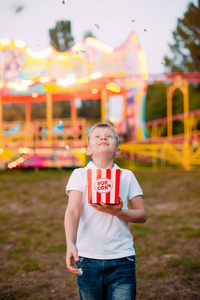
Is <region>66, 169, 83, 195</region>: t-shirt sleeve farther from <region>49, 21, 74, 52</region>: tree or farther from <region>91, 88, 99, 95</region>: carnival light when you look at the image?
<region>49, 21, 74, 52</region>: tree

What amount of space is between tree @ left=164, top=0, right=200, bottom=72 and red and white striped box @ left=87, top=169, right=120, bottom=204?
15317mm

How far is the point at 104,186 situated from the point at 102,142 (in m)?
0.28

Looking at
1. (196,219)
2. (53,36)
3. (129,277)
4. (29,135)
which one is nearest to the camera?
(129,277)

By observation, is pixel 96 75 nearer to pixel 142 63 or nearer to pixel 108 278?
pixel 142 63

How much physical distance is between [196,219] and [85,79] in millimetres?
6263

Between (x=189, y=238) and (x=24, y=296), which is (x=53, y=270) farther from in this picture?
(x=189, y=238)

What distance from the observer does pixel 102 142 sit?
61.4 inches

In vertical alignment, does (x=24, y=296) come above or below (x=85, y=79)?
below

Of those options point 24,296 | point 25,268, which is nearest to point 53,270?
point 25,268

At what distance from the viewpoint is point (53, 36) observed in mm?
25984

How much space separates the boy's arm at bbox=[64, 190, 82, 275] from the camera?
1.41m

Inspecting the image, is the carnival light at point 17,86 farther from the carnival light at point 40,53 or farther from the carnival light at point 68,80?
the carnival light at point 68,80

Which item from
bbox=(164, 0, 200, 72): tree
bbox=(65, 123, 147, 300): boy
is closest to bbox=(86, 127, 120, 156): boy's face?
bbox=(65, 123, 147, 300): boy

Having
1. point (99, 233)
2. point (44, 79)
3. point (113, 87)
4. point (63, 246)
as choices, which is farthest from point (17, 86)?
point (99, 233)
